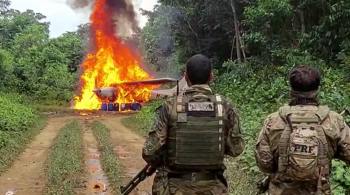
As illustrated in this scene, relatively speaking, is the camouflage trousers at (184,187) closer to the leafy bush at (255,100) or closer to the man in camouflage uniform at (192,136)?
the man in camouflage uniform at (192,136)

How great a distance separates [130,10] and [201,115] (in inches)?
1129

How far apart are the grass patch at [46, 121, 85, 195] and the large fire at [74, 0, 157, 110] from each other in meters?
15.9

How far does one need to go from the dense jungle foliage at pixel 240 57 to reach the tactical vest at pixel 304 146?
108 inches

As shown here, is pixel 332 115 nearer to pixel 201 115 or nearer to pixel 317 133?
pixel 317 133

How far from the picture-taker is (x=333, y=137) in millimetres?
3273

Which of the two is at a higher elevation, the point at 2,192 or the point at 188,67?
the point at 188,67

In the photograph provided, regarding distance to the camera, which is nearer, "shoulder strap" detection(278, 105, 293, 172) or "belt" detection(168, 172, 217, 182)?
"shoulder strap" detection(278, 105, 293, 172)

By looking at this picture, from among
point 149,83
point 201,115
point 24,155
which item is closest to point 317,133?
point 201,115

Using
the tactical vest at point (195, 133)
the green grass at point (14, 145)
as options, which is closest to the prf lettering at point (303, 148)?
the tactical vest at point (195, 133)

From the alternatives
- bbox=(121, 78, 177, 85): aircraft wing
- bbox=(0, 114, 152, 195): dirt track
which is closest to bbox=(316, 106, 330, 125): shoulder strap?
bbox=(0, 114, 152, 195): dirt track

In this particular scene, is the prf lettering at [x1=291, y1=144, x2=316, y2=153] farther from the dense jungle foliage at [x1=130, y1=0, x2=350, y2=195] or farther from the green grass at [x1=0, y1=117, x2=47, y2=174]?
the green grass at [x1=0, y1=117, x2=47, y2=174]

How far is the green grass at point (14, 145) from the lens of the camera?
10506mm

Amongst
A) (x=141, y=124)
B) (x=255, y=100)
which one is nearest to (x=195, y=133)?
(x=255, y=100)

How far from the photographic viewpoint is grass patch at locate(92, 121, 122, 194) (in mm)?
8531
